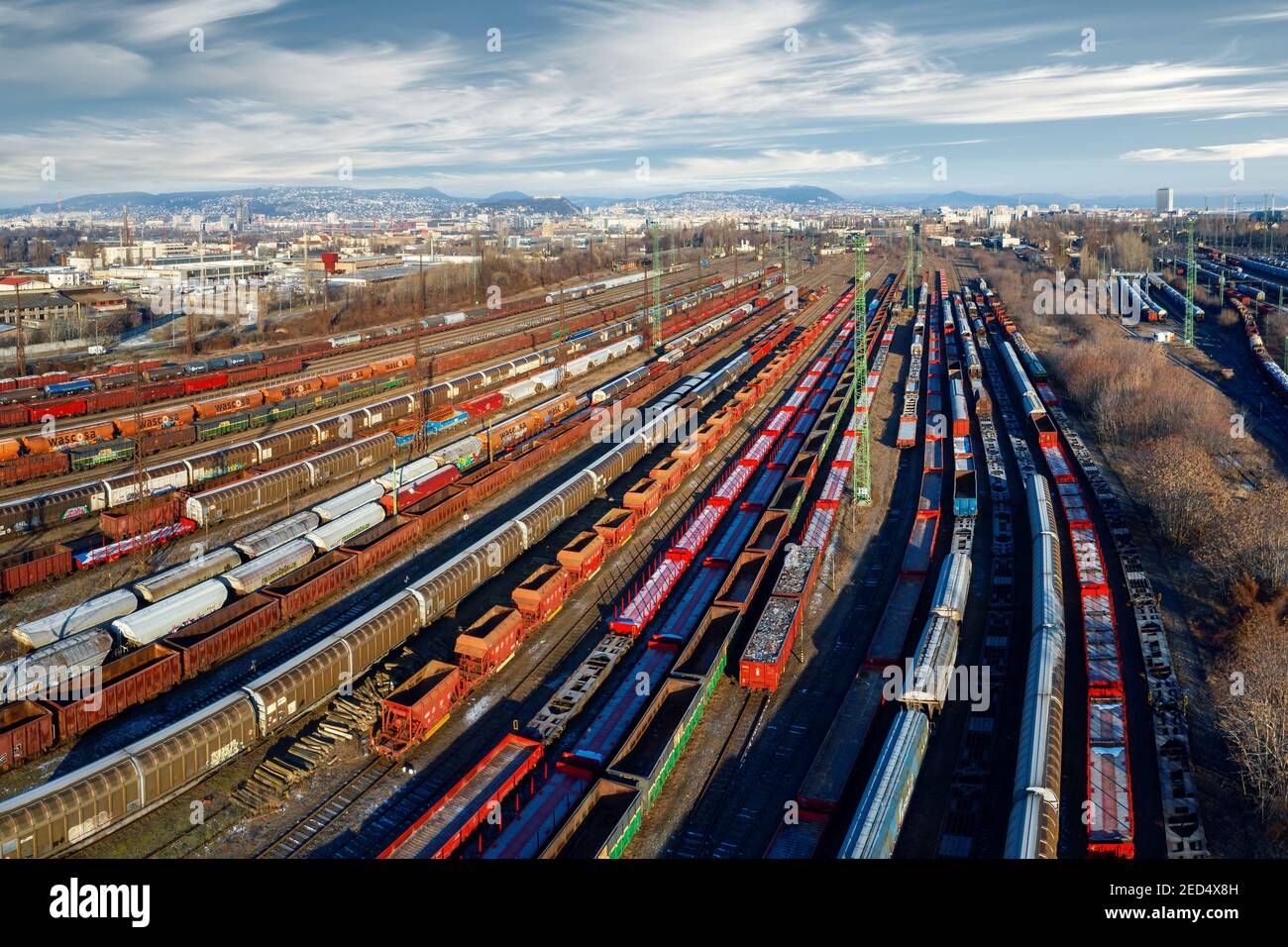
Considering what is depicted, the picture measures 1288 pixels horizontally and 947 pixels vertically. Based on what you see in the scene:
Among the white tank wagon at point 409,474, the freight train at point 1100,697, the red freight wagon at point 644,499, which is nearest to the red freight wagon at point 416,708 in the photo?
the red freight wagon at point 644,499

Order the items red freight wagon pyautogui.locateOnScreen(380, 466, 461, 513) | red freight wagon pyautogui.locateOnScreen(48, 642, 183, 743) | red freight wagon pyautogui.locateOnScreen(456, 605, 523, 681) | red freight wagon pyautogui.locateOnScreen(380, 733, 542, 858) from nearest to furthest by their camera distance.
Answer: red freight wagon pyautogui.locateOnScreen(380, 733, 542, 858) → red freight wagon pyautogui.locateOnScreen(48, 642, 183, 743) → red freight wagon pyautogui.locateOnScreen(456, 605, 523, 681) → red freight wagon pyautogui.locateOnScreen(380, 466, 461, 513)

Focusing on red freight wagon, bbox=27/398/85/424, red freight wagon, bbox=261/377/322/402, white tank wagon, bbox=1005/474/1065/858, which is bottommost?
white tank wagon, bbox=1005/474/1065/858

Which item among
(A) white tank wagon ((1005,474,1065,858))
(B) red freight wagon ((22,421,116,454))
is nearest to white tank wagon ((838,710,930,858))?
(A) white tank wagon ((1005,474,1065,858))

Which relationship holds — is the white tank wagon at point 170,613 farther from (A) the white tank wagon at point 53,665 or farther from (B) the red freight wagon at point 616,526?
(B) the red freight wagon at point 616,526

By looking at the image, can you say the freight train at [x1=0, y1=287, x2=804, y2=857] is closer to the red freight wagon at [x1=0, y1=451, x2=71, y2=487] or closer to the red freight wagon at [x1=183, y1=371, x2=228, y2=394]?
the red freight wagon at [x1=0, y1=451, x2=71, y2=487]

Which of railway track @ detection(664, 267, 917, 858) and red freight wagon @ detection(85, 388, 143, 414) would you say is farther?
red freight wagon @ detection(85, 388, 143, 414)

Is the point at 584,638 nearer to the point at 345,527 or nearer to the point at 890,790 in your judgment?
the point at 345,527

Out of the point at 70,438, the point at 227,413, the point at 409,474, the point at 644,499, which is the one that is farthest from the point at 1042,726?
the point at 227,413
